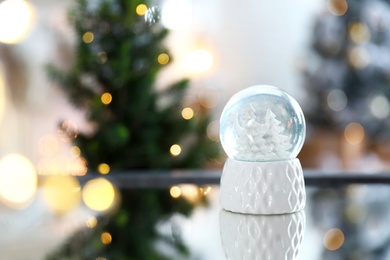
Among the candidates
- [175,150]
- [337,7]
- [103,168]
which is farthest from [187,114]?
[337,7]

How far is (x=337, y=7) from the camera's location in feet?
7.73

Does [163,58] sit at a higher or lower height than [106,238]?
higher

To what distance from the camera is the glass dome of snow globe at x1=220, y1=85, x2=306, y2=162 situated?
0.50m

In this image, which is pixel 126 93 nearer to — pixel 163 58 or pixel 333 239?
pixel 163 58

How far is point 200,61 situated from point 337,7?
2.19 feet

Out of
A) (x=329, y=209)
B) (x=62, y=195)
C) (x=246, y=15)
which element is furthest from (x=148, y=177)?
(x=246, y=15)

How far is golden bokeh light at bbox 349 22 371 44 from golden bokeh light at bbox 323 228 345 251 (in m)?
1.91

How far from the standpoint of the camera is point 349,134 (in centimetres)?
237

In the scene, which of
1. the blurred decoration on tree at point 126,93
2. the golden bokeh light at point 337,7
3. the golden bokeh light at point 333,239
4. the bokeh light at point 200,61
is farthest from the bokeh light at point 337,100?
the golden bokeh light at point 333,239

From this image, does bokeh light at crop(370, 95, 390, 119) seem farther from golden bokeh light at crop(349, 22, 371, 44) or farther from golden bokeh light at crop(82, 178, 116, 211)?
golden bokeh light at crop(82, 178, 116, 211)

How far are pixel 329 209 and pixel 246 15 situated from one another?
242 centimetres

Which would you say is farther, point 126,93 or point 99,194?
point 126,93

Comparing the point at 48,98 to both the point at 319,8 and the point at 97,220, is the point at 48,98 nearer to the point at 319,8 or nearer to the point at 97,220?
the point at 97,220

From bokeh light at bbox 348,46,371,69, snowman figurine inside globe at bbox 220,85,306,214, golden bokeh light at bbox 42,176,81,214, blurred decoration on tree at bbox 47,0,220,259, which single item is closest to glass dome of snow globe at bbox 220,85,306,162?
snowman figurine inside globe at bbox 220,85,306,214
